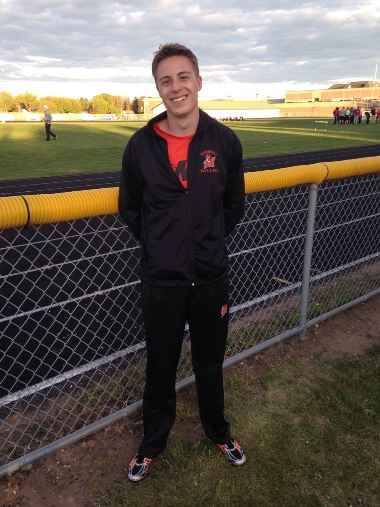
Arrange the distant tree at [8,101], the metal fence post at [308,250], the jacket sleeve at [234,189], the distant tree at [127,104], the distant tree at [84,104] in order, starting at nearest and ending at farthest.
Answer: the jacket sleeve at [234,189], the metal fence post at [308,250], the distant tree at [8,101], the distant tree at [84,104], the distant tree at [127,104]

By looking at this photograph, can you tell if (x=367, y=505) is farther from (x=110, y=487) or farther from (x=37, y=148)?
(x=37, y=148)

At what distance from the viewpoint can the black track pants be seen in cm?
227

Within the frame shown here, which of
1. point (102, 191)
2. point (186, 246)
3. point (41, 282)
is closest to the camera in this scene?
point (186, 246)

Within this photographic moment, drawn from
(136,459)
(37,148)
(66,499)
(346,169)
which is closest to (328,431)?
(136,459)

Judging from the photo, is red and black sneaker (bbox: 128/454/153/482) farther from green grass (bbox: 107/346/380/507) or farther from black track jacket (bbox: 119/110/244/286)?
black track jacket (bbox: 119/110/244/286)

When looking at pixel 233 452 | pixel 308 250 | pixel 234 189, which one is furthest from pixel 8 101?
pixel 233 452

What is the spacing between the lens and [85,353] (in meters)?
3.88

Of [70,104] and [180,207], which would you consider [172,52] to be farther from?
[70,104]

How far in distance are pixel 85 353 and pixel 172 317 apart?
1.87 metres

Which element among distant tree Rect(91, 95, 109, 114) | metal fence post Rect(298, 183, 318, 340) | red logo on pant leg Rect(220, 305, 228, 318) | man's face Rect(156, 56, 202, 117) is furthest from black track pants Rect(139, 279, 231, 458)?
distant tree Rect(91, 95, 109, 114)

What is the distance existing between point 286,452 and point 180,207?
1650 millimetres

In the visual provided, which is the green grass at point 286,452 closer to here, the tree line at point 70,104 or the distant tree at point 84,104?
the tree line at point 70,104

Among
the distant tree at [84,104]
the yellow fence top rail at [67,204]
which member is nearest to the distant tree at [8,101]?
the distant tree at [84,104]

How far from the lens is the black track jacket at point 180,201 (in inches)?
82.9
